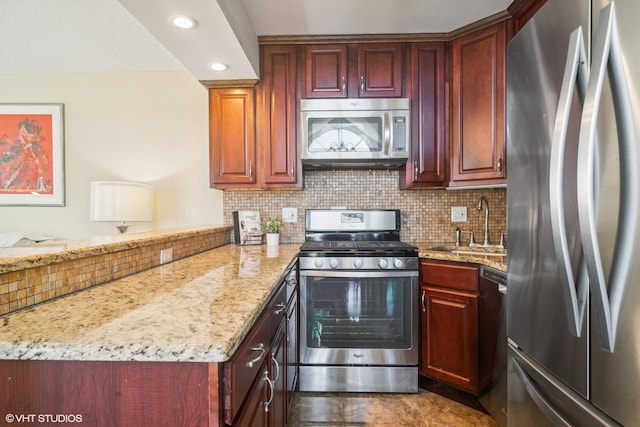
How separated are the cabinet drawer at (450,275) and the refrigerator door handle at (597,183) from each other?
102 cm

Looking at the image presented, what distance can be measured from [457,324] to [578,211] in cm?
123

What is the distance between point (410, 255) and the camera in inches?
73.7

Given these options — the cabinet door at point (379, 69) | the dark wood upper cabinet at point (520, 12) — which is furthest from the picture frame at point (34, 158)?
the dark wood upper cabinet at point (520, 12)

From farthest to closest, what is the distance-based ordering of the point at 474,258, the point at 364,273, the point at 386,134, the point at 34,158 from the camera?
1. the point at 34,158
2. the point at 386,134
3. the point at 364,273
4. the point at 474,258

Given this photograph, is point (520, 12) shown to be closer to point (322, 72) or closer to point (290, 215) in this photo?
point (322, 72)

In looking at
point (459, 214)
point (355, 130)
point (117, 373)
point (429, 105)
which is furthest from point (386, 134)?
point (117, 373)

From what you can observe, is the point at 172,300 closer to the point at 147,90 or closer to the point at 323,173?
the point at 323,173

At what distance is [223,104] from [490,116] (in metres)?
1.80

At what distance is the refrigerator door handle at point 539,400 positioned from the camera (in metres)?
0.86

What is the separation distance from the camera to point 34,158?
2623 mm

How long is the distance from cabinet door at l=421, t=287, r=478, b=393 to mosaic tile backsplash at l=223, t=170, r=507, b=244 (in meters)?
0.68

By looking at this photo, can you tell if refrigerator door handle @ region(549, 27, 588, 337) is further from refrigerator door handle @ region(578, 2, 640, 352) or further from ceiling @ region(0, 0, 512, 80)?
ceiling @ region(0, 0, 512, 80)

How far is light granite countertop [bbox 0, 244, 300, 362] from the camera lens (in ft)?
1.87

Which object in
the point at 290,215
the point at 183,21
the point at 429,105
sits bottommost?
the point at 290,215
